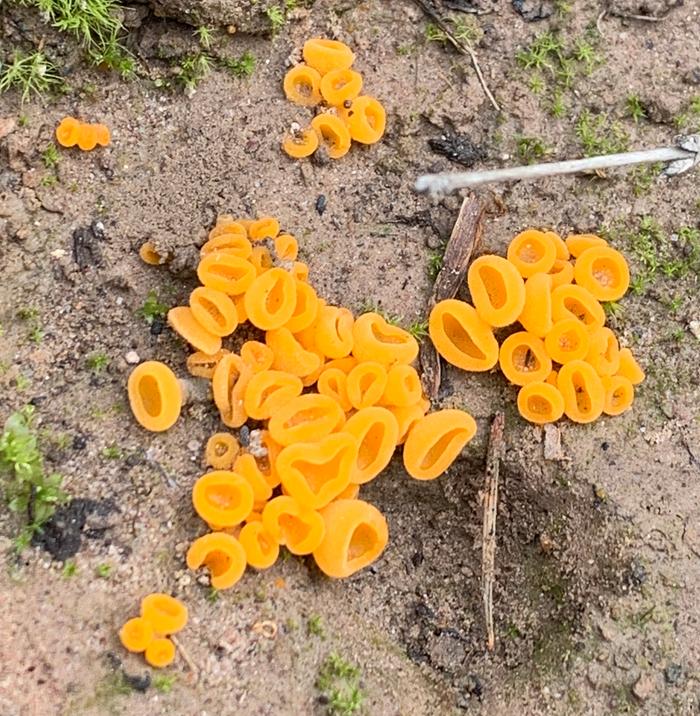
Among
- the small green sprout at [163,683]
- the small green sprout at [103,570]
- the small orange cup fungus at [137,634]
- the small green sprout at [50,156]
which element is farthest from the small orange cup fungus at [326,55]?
the small green sprout at [163,683]

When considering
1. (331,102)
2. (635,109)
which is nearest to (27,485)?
(331,102)

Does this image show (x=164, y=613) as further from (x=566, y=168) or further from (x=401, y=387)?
(x=566, y=168)

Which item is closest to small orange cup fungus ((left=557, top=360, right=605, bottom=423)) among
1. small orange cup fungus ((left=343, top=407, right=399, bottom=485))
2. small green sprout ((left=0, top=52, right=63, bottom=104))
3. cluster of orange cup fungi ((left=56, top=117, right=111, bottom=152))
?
small orange cup fungus ((left=343, top=407, right=399, bottom=485))

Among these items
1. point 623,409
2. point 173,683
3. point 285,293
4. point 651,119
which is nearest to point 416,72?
point 651,119

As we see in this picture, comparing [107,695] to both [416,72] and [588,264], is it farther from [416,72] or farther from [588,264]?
[416,72]

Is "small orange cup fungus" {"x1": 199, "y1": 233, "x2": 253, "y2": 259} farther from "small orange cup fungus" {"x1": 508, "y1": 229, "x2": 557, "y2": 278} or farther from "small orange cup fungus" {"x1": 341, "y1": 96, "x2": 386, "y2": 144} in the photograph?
"small orange cup fungus" {"x1": 508, "y1": 229, "x2": 557, "y2": 278}

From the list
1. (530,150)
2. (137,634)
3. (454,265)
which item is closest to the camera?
(137,634)
